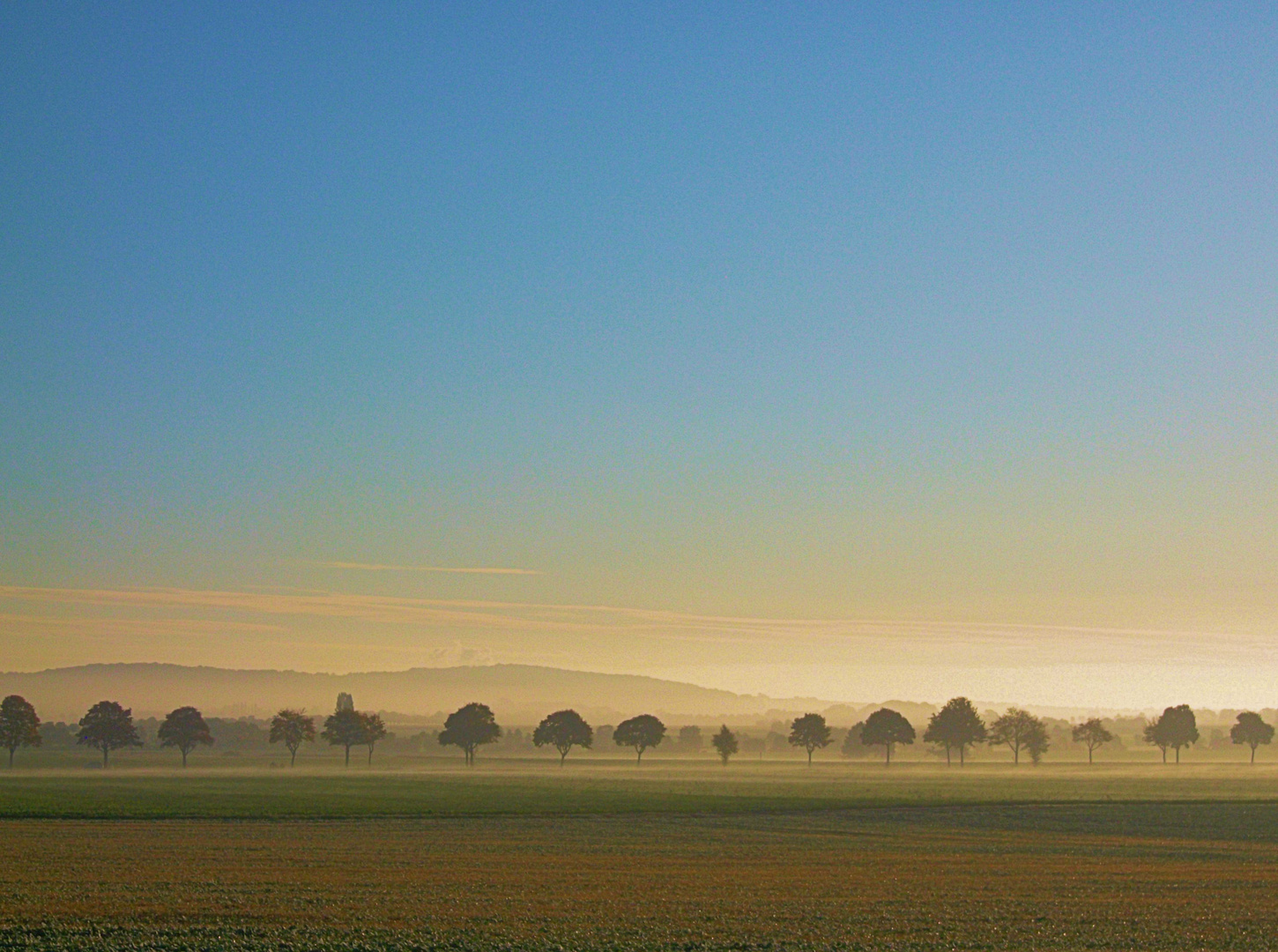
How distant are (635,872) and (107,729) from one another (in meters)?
156

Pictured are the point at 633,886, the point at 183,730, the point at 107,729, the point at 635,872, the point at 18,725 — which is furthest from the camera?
the point at 183,730

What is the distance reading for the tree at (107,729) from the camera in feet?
589

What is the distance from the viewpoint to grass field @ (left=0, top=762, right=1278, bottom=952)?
32438 mm

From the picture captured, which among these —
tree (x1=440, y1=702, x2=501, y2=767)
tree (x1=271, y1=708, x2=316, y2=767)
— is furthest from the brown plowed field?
tree (x1=440, y1=702, x2=501, y2=767)

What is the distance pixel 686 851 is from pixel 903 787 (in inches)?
2569

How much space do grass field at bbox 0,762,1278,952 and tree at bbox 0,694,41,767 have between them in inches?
3283

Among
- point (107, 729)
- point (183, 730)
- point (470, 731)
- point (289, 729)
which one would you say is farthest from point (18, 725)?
point (470, 731)

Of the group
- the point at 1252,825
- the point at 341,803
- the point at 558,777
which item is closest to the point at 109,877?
the point at 341,803

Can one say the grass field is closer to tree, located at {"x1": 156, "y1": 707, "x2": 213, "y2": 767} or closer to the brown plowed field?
the brown plowed field

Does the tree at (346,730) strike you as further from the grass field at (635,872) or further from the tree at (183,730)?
the grass field at (635,872)

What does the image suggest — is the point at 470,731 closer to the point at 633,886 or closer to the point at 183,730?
the point at 183,730

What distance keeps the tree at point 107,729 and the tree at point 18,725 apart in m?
7.45

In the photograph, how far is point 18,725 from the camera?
17112cm

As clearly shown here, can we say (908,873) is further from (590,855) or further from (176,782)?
(176,782)
